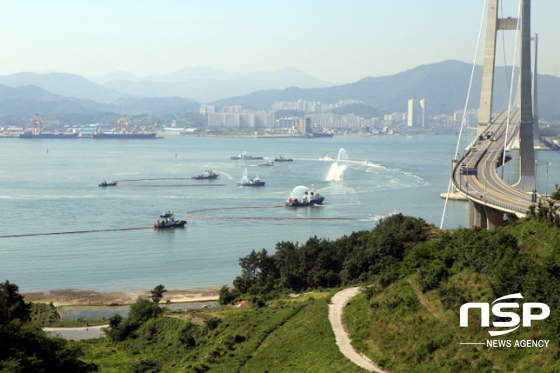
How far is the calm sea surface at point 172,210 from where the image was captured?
17828mm

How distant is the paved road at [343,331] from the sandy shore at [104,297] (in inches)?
189

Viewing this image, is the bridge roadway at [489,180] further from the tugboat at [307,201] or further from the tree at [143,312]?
the tugboat at [307,201]

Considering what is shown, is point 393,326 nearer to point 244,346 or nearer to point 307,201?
point 244,346

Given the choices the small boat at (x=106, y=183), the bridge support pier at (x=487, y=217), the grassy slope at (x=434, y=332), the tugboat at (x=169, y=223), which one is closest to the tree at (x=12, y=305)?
the grassy slope at (x=434, y=332)

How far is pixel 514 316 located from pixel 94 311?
918cm

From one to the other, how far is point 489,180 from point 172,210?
14.4m

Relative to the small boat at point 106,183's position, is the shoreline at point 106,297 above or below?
below

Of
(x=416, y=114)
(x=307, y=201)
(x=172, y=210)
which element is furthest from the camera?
(x=416, y=114)

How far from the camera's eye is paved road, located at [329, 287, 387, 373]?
290 inches

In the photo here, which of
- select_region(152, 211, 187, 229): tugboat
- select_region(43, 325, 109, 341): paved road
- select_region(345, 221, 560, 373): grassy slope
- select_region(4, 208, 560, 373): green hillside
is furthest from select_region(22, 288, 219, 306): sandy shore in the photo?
select_region(152, 211, 187, 229): tugboat

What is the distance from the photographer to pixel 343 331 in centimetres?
856

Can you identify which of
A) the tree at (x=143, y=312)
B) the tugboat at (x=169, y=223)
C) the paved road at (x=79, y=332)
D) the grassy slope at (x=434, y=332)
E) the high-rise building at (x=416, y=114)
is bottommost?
the paved road at (x=79, y=332)

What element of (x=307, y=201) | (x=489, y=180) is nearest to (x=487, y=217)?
(x=489, y=180)

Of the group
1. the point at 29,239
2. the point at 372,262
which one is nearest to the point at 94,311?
the point at 372,262
